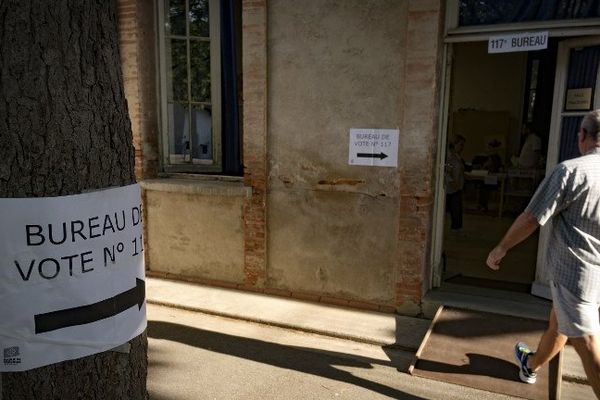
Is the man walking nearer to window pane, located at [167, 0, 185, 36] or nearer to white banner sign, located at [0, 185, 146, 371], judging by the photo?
white banner sign, located at [0, 185, 146, 371]

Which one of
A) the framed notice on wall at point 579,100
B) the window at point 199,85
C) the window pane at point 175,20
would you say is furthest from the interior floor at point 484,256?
the window pane at point 175,20

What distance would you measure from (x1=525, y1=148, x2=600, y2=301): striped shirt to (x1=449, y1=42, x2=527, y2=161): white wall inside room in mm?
9886

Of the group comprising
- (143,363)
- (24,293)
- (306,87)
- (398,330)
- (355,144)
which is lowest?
(398,330)

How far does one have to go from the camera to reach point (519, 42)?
4.43 meters

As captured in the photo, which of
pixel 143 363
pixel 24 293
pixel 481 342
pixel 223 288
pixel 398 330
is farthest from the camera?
pixel 223 288

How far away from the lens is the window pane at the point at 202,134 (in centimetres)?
632

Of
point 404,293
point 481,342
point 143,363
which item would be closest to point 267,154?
point 404,293

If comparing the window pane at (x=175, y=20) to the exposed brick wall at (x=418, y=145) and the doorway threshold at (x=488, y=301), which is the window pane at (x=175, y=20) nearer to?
the exposed brick wall at (x=418, y=145)

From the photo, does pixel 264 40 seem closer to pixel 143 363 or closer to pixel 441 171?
pixel 441 171

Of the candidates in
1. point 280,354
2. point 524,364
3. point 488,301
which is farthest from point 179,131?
point 524,364

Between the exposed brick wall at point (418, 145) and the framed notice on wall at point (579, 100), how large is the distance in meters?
1.26

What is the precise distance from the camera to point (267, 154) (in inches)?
215

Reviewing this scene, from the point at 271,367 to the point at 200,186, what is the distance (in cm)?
252

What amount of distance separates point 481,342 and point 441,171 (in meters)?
1.77
